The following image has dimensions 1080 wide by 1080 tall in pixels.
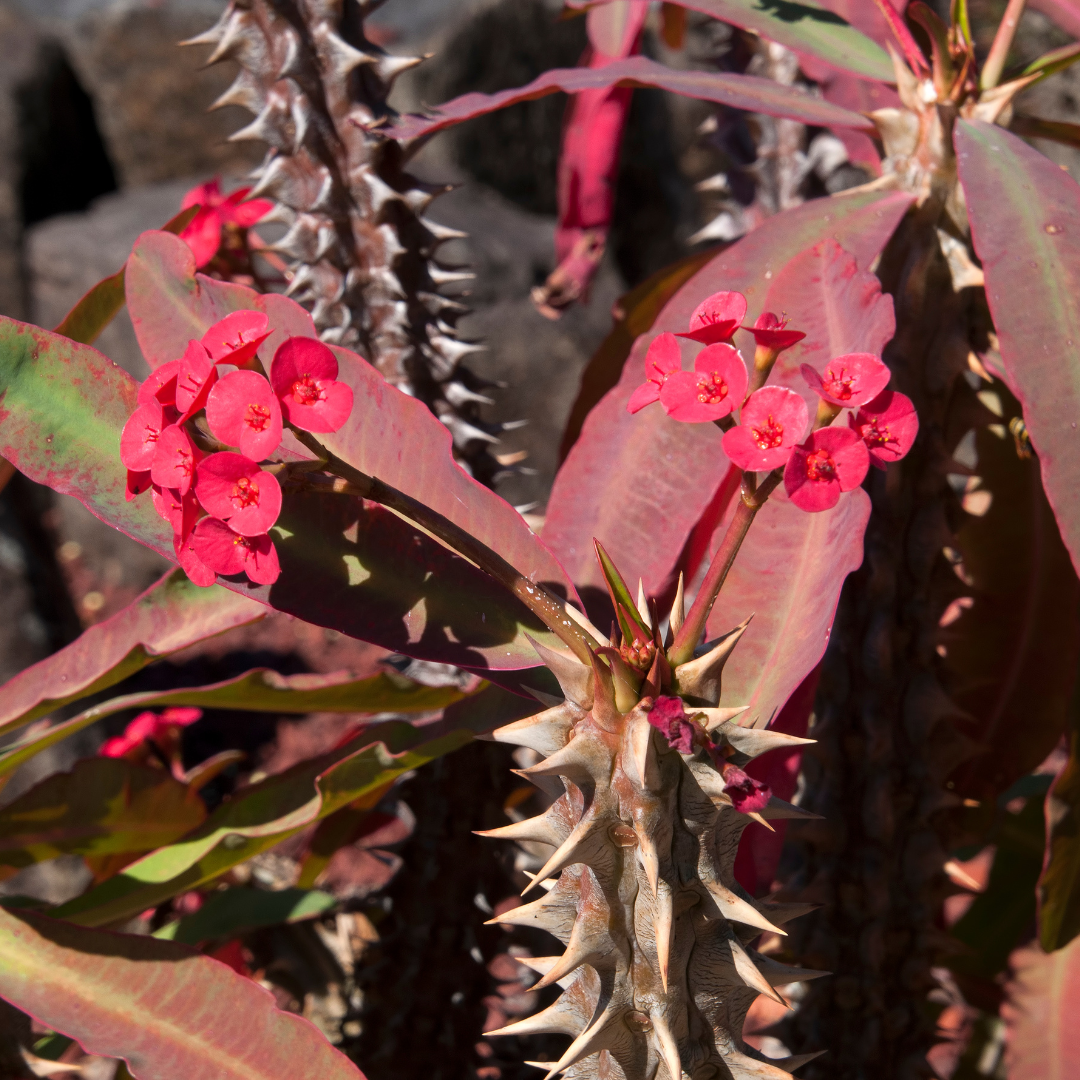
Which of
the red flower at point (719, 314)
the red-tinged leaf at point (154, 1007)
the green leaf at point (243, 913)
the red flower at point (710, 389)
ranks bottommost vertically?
the green leaf at point (243, 913)

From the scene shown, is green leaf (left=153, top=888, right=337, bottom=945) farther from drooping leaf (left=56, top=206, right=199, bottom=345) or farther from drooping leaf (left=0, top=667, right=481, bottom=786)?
drooping leaf (left=56, top=206, right=199, bottom=345)

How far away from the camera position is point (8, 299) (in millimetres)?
3117

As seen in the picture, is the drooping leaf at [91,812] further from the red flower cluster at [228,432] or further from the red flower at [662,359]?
the red flower at [662,359]

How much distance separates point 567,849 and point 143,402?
0.30 m

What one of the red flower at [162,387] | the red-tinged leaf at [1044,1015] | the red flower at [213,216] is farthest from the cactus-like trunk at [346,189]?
the red-tinged leaf at [1044,1015]

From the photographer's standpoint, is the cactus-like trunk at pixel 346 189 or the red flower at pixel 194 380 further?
the cactus-like trunk at pixel 346 189

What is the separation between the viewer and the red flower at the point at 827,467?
1.53 ft

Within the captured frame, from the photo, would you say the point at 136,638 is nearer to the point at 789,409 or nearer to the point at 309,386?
the point at 309,386

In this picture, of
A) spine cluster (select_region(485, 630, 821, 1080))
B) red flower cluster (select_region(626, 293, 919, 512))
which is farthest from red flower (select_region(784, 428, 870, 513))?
spine cluster (select_region(485, 630, 821, 1080))

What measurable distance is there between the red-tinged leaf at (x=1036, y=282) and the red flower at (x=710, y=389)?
0.64 feet

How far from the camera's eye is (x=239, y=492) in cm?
47

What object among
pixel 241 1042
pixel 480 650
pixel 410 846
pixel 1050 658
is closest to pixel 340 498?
pixel 480 650

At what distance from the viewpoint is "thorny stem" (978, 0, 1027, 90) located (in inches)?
27.9

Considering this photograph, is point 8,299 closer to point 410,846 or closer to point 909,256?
point 410,846
